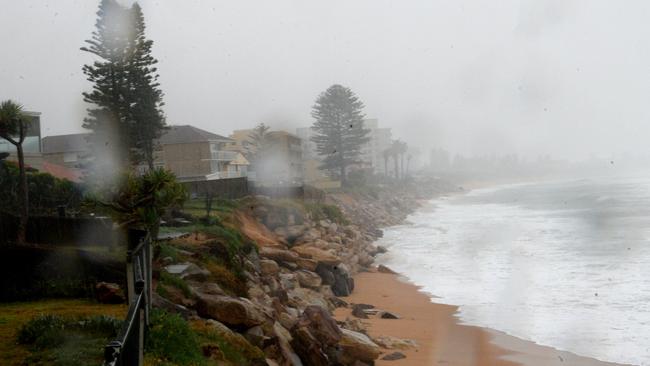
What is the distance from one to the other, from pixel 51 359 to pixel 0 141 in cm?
2131

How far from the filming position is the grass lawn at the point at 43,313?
23.5 feet

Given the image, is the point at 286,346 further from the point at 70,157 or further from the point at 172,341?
the point at 70,157

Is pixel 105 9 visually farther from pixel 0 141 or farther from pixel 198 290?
pixel 198 290

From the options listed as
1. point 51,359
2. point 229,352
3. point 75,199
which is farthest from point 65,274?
point 75,199

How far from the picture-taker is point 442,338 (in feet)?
54.2

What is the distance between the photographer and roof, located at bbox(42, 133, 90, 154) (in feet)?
154

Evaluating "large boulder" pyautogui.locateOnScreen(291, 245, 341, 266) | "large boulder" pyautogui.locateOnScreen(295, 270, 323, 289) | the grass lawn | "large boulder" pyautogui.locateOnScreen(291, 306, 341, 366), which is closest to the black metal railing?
the grass lawn

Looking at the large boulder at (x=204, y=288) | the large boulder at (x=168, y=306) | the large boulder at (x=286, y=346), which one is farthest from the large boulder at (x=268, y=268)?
the large boulder at (x=168, y=306)

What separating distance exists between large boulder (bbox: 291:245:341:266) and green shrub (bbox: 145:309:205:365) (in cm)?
1411

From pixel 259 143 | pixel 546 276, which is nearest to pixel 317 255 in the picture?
pixel 546 276

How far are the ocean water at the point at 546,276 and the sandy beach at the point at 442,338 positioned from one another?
57 centimetres

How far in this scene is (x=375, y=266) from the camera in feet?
99.6

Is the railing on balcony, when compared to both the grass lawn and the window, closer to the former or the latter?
the window

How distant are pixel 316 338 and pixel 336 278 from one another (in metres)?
10.5
